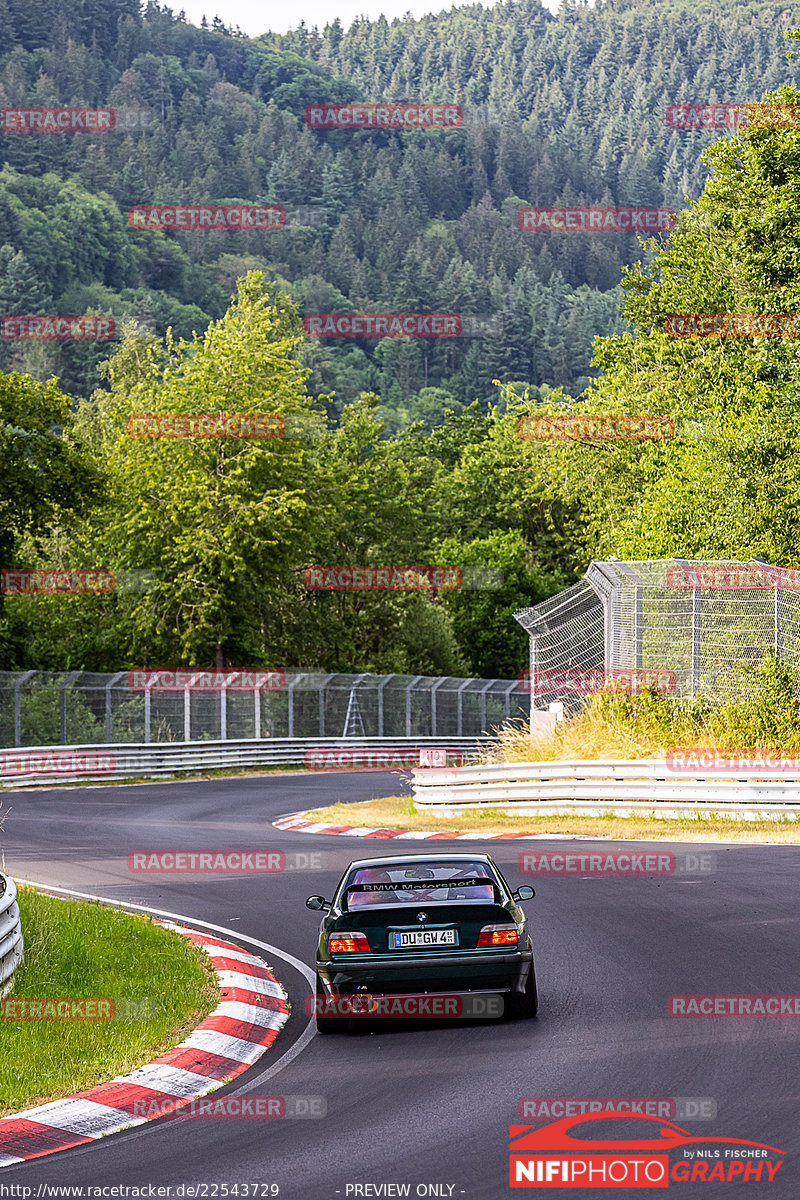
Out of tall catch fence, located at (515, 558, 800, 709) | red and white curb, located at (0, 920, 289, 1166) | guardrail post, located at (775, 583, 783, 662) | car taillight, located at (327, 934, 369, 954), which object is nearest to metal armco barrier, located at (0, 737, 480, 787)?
tall catch fence, located at (515, 558, 800, 709)

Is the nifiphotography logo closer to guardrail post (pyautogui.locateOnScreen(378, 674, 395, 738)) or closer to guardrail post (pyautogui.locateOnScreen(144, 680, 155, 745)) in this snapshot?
guardrail post (pyautogui.locateOnScreen(144, 680, 155, 745))

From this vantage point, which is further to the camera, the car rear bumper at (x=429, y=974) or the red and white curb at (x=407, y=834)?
the red and white curb at (x=407, y=834)

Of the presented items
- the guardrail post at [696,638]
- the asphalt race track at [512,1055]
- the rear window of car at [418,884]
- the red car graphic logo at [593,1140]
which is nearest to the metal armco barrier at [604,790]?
the guardrail post at [696,638]

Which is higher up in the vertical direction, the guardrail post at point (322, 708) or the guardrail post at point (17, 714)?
the guardrail post at point (17, 714)

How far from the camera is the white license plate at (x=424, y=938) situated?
9.52 m

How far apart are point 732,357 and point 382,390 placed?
537 ft

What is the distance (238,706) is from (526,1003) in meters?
32.2

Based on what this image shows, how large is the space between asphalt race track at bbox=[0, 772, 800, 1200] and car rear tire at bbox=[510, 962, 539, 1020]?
0.16m

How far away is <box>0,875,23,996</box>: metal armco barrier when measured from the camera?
1031 cm

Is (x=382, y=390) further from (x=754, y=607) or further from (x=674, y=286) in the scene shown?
(x=754, y=607)

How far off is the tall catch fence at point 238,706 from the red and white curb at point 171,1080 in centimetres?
2559

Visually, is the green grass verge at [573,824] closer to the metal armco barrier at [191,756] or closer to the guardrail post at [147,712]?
the metal armco barrier at [191,756]

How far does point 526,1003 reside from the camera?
9.79 m

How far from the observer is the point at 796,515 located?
30859 millimetres
